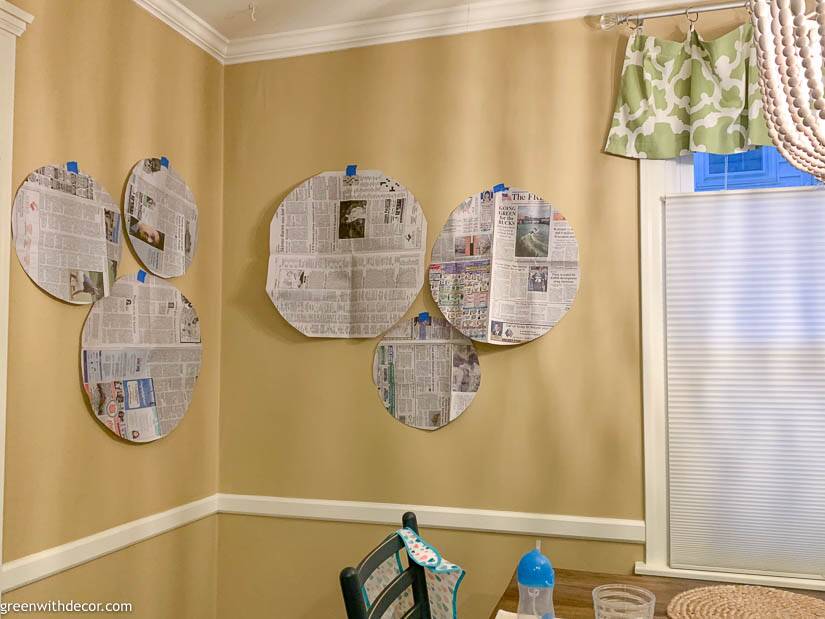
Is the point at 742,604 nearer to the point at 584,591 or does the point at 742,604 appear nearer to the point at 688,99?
the point at 584,591

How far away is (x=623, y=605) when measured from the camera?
1.48m

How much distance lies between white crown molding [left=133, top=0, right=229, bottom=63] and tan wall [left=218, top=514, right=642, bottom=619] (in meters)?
1.75

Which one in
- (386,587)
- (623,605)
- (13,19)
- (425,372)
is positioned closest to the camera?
(623,605)

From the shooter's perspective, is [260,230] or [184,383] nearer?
[184,383]

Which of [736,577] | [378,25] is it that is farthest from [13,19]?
[736,577]

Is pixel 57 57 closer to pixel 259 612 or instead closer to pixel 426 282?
pixel 426 282

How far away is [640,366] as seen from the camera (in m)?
2.30

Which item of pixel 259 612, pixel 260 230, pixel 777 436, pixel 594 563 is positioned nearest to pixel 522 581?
pixel 594 563

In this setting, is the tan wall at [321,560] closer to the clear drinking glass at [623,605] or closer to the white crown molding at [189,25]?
the clear drinking glass at [623,605]

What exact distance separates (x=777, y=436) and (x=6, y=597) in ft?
7.13

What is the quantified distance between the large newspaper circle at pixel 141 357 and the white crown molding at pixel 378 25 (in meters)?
0.93

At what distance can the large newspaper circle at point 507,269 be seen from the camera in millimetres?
2369

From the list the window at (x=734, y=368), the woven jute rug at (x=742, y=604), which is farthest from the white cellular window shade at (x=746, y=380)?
the woven jute rug at (x=742, y=604)

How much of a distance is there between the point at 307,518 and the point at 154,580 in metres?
0.54
